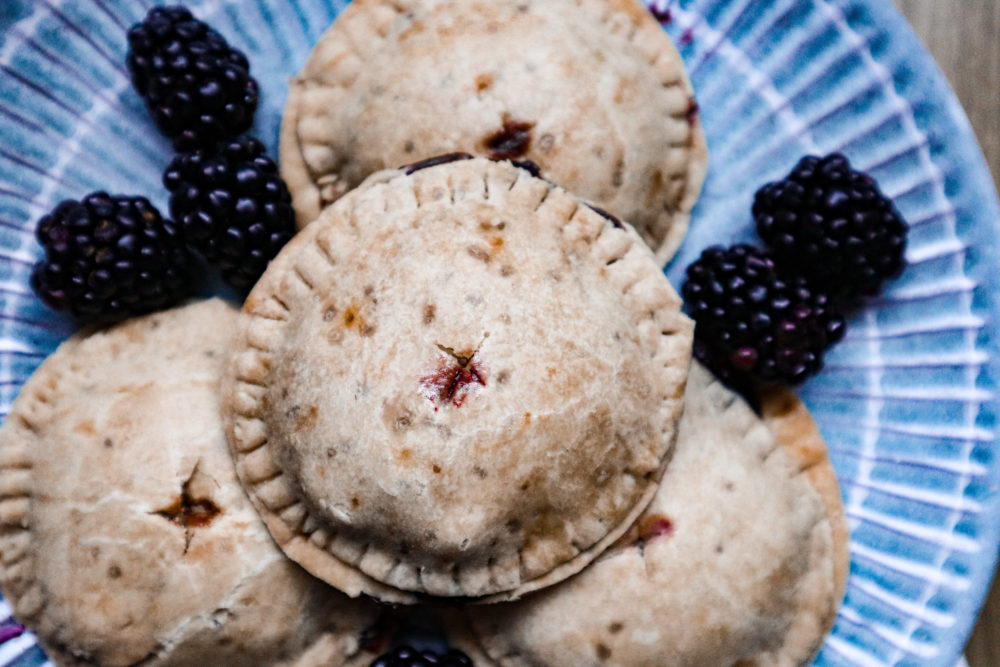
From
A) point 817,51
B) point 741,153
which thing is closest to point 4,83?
point 741,153

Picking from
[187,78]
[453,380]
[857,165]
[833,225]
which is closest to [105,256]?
[187,78]

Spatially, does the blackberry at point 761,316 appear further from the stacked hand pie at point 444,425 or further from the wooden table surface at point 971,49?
the wooden table surface at point 971,49

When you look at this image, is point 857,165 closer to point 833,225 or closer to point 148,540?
point 833,225

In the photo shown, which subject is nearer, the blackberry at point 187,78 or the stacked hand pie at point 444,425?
the stacked hand pie at point 444,425

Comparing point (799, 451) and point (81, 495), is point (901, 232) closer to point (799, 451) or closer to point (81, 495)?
point (799, 451)

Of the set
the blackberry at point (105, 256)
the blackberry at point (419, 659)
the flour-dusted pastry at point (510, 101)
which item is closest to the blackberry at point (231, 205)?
the blackberry at point (105, 256)

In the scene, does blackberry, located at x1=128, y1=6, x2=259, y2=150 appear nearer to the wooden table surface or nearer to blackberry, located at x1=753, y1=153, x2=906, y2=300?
blackberry, located at x1=753, y1=153, x2=906, y2=300
